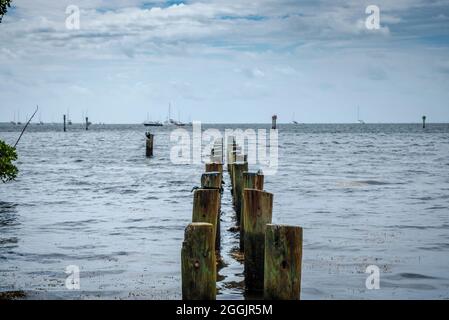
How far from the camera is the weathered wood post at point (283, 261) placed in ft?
20.9

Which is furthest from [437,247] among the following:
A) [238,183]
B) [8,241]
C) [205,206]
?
[8,241]

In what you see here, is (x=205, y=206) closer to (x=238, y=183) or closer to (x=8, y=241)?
(x=8, y=241)

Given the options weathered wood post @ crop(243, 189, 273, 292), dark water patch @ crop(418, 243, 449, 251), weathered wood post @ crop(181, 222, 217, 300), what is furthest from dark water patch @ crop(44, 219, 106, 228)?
weathered wood post @ crop(181, 222, 217, 300)

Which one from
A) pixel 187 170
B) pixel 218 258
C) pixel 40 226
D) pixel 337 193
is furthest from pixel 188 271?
pixel 187 170

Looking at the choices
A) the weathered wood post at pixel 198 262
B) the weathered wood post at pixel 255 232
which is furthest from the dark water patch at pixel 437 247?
the weathered wood post at pixel 198 262

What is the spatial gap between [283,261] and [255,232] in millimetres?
2215

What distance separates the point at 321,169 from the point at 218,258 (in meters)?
21.8

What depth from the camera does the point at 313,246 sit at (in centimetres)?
1212

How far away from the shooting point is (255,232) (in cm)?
863

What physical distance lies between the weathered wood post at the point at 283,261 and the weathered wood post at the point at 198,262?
61 cm

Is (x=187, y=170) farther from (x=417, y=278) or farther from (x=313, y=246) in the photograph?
(x=417, y=278)

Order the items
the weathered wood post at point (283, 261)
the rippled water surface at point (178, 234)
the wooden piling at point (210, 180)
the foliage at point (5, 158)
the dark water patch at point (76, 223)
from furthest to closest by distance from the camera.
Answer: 1. the dark water patch at point (76, 223)
2. the foliage at point (5, 158)
3. the wooden piling at point (210, 180)
4. the rippled water surface at point (178, 234)
5. the weathered wood post at point (283, 261)

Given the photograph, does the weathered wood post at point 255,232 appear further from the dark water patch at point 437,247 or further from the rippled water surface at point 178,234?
the dark water patch at point 437,247
